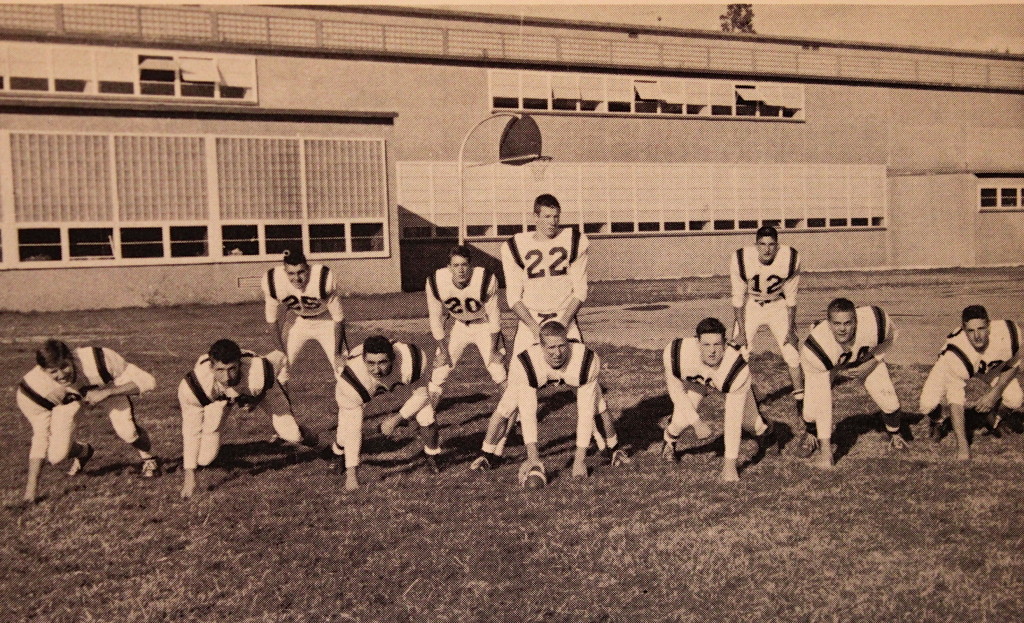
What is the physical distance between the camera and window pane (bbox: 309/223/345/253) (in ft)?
82.5

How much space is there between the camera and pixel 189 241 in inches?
934

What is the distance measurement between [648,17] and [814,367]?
28.3 meters

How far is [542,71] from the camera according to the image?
29.7 m

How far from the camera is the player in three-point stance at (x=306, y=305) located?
882cm

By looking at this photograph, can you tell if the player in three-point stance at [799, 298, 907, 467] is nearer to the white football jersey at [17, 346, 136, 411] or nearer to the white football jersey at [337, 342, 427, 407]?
the white football jersey at [337, 342, 427, 407]

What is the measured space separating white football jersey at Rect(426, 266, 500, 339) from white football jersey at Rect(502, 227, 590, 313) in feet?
2.23

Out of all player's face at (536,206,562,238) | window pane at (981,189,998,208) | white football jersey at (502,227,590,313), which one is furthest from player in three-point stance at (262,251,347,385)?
window pane at (981,189,998,208)

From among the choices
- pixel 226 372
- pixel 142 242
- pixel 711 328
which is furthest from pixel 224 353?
pixel 142 242

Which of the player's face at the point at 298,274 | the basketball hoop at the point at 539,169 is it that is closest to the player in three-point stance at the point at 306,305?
the player's face at the point at 298,274

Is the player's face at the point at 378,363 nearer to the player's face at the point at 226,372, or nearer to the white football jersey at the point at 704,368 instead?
the player's face at the point at 226,372

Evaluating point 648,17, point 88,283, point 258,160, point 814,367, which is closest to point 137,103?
point 258,160

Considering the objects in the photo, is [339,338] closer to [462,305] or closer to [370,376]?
[462,305]

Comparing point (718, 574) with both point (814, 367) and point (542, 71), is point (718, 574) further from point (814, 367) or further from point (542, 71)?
point (542, 71)

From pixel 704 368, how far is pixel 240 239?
20.6 meters
